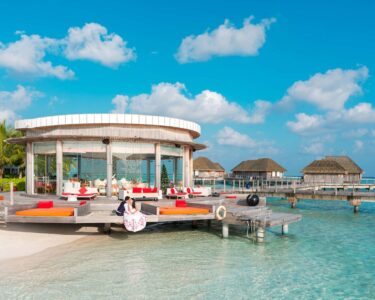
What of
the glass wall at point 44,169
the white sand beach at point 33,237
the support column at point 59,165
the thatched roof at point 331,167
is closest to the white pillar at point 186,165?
the support column at point 59,165

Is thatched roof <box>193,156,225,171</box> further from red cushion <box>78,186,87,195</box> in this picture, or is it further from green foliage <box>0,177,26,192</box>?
red cushion <box>78,186,87,195</box>

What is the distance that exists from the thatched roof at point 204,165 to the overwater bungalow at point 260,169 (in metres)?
5.55

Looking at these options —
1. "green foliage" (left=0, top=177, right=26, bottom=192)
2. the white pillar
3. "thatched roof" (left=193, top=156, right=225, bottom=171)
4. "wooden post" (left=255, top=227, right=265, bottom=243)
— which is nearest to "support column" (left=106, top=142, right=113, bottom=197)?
the white pillar

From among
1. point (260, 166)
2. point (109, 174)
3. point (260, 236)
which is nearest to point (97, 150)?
point (109, 174)

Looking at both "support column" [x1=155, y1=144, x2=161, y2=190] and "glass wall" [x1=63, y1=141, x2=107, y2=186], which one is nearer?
"glass wall" [x1=63, y1=141, x2=107, y2=186]

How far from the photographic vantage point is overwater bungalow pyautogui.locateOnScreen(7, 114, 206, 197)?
68.8ft

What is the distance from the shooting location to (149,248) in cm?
1417

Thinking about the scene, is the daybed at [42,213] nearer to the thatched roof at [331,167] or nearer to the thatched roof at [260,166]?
the thatched roof at [331,167]

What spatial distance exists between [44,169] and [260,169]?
54418mm

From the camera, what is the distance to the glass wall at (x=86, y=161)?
2116cm

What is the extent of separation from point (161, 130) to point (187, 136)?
288cm

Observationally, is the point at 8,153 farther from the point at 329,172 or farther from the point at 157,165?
the point at 329,172

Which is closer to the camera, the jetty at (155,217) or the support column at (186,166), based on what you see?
the jetty at (155,217)

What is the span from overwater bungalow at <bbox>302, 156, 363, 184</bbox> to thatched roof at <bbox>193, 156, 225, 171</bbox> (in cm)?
2288
